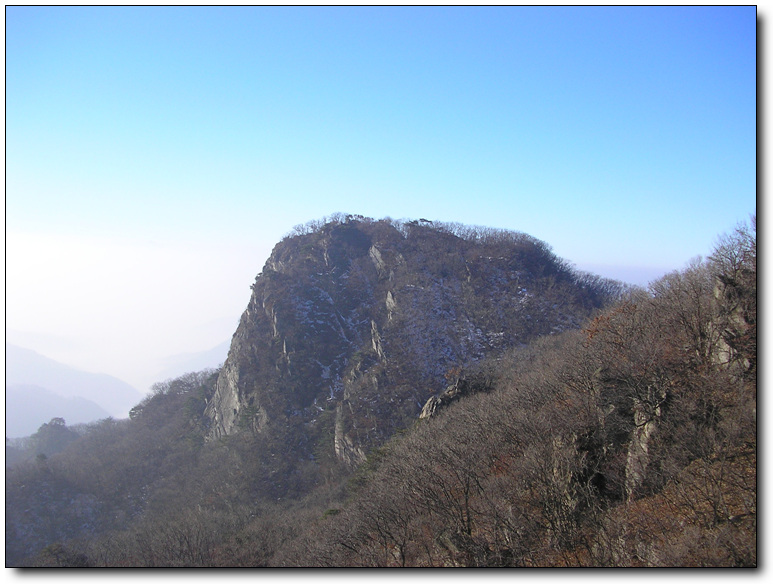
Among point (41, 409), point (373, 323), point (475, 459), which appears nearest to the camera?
point (475, 459)

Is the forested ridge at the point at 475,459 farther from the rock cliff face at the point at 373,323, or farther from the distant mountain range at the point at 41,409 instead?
the distant mountain range at the point at 41,409

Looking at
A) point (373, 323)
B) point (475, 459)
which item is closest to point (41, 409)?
point (373, 323)

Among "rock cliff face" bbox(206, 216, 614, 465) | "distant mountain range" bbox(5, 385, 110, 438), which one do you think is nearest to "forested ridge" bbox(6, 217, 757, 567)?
"rock cliff face" bbox(206, 216, 614, 465)

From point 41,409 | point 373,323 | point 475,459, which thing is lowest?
Result: point 41,409

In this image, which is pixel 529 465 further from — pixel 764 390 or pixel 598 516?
pixel 764 390

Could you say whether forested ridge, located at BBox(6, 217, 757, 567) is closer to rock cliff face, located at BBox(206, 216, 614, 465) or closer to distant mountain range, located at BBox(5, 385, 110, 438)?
rock cliff face, located at BBox(206, 216, 614, 465)

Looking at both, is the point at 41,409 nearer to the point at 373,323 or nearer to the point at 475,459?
the point at 373,323

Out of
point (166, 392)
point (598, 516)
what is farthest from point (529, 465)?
point (166, 392)

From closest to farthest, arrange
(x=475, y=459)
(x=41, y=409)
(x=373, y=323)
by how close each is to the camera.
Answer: (x=475, y=459) → (x=373, y=323) → (x=41, y=409)
